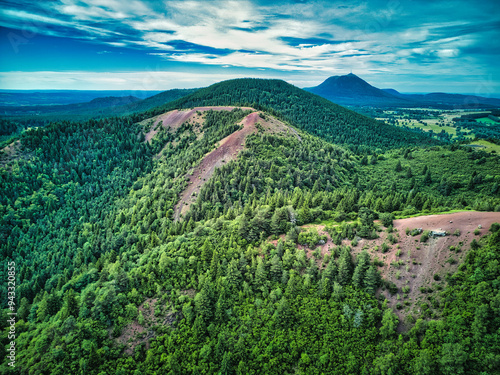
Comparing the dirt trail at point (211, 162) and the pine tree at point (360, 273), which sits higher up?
the dirt trail at point (211, 162)

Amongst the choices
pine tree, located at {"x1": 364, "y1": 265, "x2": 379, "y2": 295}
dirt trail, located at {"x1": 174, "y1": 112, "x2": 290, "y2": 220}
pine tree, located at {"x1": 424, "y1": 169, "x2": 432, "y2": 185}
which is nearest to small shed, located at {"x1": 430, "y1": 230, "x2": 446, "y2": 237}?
pine tree, located at {"x1": 364, "y1": 265, "x2": 379, "y2": 295}

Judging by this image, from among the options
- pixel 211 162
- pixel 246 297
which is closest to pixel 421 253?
pixel 246 297

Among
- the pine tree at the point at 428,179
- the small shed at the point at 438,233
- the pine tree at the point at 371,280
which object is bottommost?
the pine tree at the point at 371,280

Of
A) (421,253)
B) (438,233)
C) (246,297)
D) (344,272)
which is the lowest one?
(246,297)

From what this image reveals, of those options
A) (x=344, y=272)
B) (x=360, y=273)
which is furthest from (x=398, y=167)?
(x=344, y=272)

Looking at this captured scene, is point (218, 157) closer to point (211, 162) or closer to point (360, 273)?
point (211, 162)

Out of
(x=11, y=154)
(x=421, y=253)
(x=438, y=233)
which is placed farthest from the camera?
(x=11, y=154)

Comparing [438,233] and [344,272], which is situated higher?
[438,233]

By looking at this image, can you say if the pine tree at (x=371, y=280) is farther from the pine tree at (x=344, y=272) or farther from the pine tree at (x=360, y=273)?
the pine tree at (x=344, y=272)

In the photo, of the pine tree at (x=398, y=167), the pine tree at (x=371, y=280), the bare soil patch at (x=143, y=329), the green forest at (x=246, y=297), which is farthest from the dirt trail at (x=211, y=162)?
the pine tree at (x=398, y=167)

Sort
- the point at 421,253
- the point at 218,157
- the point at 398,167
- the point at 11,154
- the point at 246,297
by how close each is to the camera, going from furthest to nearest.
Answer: the point at 11,154, the point at 398,167, the point at 218,157, the point at 246,297, the point at 421,253

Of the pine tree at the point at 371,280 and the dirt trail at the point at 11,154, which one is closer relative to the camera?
the pine tree at the point at 371,280

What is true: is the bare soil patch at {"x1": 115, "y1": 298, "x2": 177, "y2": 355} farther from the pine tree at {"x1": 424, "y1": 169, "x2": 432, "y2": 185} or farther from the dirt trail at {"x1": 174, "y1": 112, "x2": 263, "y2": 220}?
the pine tree at {"x1": 424, "y1": 169, "x2": 432, "y2": 185}

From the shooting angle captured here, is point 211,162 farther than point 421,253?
Yes
